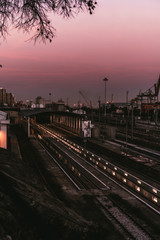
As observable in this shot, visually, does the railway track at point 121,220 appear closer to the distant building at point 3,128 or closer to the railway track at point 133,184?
the railway track at point 133,184

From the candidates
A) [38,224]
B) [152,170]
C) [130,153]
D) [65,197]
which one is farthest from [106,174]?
[38,224]

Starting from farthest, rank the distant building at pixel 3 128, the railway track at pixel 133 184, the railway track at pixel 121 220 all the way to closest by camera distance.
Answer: the distant building at pixel 3 128 < the railway track at pixel 133 184 < the railway track at pixel 121 220

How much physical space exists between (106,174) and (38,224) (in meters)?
13.9

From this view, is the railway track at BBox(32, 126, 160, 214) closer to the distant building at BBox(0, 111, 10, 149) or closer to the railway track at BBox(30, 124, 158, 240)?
the railway track at BBox(30, 124, 158, 240)

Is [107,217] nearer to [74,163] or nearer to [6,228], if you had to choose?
[6,228]

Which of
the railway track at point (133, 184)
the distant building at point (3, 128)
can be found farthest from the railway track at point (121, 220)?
the distant building at point (3, 128)

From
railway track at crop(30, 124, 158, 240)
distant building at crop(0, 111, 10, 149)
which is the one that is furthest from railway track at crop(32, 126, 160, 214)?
distant building at crop(0, 111, 10, 149)

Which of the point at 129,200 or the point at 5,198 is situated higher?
the point at 5,198

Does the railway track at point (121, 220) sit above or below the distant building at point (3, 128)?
below

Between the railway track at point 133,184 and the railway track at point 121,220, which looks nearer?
the railway track at point 121,220

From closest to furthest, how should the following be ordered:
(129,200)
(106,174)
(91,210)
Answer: (91,210)
(129,200)
(106,174)

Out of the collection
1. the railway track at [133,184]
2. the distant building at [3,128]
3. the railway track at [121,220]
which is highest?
the distant building at [3,128]

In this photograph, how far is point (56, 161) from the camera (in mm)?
26156

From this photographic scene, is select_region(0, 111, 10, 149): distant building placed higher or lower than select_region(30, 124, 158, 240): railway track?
higher
